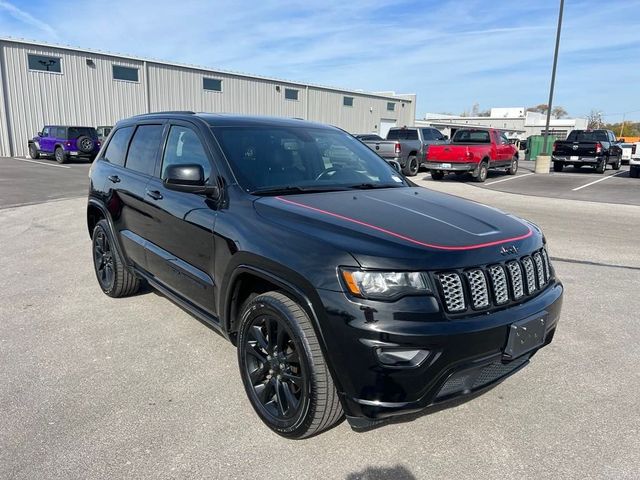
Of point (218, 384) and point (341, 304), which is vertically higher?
point (341, 304)

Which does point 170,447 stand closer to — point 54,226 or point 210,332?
point 210,332

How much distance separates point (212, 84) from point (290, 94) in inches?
283

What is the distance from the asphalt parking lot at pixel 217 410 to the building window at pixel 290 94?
117 ft

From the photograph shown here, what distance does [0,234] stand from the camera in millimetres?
8289

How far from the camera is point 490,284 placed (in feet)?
8.22

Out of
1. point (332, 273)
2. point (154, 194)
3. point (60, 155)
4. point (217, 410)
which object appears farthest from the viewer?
point (60, 155)

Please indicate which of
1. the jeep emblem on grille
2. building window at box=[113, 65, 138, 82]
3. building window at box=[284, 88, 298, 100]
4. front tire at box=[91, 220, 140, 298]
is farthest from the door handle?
building window at box=[284, 88, 298, 100]

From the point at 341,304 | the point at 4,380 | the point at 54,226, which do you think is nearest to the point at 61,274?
the point at 4,380

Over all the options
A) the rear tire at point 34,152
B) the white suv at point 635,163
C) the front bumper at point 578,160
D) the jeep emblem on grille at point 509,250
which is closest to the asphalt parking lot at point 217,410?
the jeep emblem on grille at point 509,250

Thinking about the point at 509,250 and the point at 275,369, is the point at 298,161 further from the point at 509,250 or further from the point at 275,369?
the point at 509,250

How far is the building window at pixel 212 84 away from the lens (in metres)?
33.8

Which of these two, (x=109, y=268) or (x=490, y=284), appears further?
(x=109, y=268)

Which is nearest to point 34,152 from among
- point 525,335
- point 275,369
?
point 275,369

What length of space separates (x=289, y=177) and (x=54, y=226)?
7213mm
